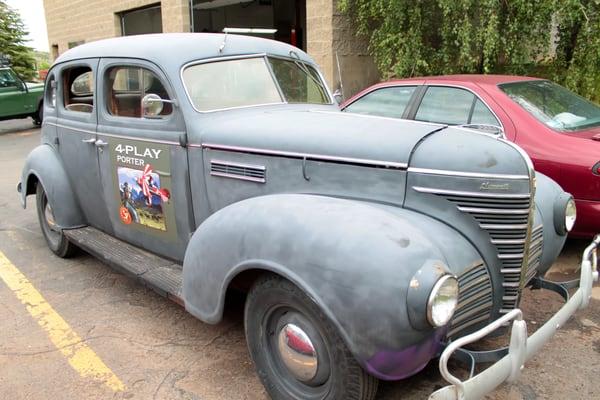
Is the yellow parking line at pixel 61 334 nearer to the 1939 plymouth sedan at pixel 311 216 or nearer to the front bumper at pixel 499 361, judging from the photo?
the 1939 plymouth sedan at pixel 311 216

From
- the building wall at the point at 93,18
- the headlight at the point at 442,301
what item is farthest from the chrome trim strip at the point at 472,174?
the building wall at the point at 93,18

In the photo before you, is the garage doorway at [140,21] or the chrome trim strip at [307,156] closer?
the chrome trim strip at [307,156]

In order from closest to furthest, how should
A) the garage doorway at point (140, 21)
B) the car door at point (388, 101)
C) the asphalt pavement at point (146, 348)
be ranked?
the asphalt pavement at point (146, 348) → the car door at point (388, 101) → the garage doorway at point (140, 21)

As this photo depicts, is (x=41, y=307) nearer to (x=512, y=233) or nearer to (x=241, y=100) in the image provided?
(x=241, y=100)

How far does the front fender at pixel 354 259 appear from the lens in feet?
6.67

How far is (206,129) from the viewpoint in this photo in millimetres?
3234

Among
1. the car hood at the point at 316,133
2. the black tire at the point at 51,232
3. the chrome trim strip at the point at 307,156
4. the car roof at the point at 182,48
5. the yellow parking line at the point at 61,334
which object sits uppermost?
the car roof at the point at 182,48

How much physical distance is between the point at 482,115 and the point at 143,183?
3086 mm

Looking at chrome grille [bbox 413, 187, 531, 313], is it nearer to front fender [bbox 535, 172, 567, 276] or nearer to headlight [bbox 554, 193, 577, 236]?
front fender [bbox 535, 172, 567, 276]

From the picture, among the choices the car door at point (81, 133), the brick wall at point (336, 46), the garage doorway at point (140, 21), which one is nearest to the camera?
the car door at point (81, 133)

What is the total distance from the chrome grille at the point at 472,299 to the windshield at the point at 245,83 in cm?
188

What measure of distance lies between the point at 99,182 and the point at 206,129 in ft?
4.38

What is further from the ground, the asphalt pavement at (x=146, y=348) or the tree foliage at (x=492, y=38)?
the tree foliage at (x=492, y=38)

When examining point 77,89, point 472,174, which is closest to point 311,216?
point 472,174
